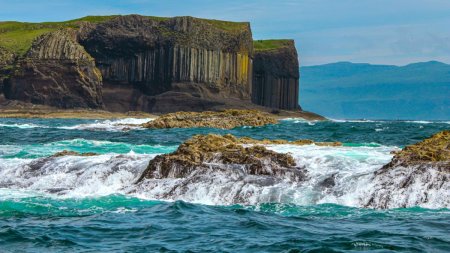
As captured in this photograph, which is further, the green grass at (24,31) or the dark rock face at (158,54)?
the dark rock face at (158,54)

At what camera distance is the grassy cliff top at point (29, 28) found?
14488 centimetres

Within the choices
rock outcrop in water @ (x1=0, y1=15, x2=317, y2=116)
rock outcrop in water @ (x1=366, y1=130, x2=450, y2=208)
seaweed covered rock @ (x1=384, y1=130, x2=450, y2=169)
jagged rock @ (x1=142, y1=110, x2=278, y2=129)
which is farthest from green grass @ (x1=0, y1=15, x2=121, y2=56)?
rock outcrop in water @ (x1=366, y1=130, x2=450, y2=208)

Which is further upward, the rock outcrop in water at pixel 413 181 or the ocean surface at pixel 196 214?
the rock outcrop in water at pixel 413 181

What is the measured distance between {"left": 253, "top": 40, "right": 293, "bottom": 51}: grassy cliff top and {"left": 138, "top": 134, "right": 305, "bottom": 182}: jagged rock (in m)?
154

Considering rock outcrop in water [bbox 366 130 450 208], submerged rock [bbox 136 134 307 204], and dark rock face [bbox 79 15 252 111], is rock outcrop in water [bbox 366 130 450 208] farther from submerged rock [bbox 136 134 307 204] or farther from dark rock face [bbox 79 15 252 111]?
dark rock face [bbox 79 15 252 111]

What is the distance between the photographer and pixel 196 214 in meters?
19.7

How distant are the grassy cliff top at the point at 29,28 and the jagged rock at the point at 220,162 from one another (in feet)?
398

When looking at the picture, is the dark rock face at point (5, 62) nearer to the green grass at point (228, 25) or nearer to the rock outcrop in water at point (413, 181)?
the green grass at point (228, 25)

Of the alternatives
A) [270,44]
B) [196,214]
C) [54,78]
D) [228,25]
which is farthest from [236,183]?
[270,44]

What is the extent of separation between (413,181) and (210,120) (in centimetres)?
5486

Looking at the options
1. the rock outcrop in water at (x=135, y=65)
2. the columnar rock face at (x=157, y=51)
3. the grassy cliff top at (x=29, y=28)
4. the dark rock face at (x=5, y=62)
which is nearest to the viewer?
the rock outcrop in water at (x=135, y=65)

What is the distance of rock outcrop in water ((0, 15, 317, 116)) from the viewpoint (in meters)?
137

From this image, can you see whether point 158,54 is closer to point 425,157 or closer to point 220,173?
point 220,173

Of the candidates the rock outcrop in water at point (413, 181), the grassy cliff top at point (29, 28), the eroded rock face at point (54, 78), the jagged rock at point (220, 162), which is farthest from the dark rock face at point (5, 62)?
the rock outcrop in water at point (413, 181)
